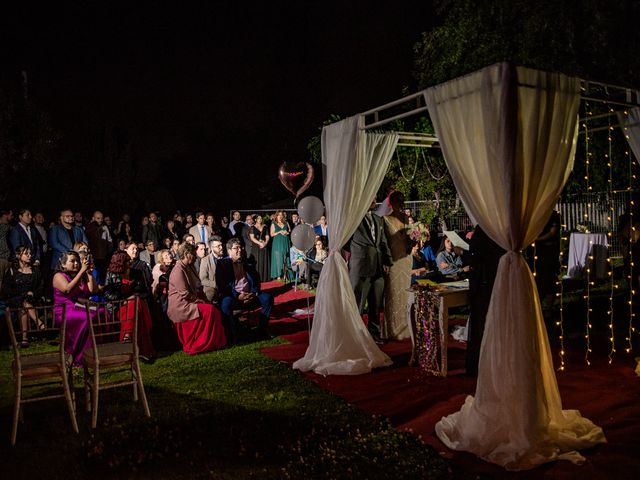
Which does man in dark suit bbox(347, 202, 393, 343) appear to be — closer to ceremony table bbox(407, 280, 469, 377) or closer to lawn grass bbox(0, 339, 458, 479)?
ceremony table bbox(407, 280, 469, 377)

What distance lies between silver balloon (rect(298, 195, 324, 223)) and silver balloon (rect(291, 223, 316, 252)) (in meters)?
0.14

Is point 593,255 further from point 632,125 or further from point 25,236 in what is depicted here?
point 25,236

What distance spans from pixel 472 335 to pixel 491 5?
8.85m

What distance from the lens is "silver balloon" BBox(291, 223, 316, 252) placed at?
8125 millimetres

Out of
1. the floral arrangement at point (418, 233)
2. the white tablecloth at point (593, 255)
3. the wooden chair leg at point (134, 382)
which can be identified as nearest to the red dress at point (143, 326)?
→ the wooden chair leg at point (134, 382)

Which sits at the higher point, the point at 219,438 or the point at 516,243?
the point at 516,243

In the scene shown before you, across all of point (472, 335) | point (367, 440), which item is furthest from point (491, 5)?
point (367, 440)

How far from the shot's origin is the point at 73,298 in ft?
21.2

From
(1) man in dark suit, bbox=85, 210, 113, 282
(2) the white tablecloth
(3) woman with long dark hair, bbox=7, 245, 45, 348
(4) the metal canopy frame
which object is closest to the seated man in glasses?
(3) woman with long dark hair, bbox=7, 245, 45, 348

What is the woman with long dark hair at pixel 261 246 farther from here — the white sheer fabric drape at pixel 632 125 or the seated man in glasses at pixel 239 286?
the white sheer fabric drape at pixel 632 125

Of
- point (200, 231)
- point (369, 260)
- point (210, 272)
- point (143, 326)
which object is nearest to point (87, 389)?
point (143, 326)

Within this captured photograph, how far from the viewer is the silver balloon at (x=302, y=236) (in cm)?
812

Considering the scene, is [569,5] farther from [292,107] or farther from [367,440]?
[292,107]

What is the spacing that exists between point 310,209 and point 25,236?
16.6 ft
